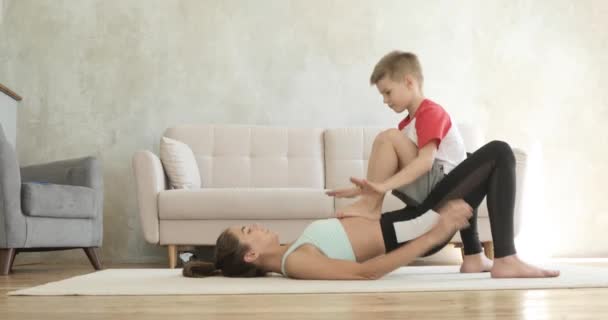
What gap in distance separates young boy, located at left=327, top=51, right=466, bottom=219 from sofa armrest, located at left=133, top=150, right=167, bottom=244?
159 cm

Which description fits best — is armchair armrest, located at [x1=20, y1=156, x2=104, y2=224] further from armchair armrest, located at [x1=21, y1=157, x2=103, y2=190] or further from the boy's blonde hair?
the boy's blonde hair

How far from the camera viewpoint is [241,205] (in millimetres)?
3576

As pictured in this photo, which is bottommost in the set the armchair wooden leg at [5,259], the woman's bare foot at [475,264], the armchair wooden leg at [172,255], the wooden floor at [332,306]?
the armchair wooden leg at [172,255]

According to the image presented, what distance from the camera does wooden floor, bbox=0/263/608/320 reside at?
1.35m


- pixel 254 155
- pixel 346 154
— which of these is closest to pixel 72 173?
pixel 254 155

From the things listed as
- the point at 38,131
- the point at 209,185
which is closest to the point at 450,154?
the point at 209,185

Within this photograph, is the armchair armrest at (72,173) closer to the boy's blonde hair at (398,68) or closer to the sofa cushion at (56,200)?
the sofa cushion at (56,200)

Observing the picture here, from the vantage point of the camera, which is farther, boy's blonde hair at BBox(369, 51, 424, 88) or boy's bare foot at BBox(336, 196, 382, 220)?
boy's blonde hair at BBox(369, 51, 424, 88)

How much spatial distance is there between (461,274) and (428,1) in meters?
2.78

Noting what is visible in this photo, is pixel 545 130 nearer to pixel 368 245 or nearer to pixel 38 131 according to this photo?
pixel 368 245

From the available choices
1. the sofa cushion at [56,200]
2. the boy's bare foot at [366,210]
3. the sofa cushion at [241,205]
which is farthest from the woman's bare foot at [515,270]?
the sofa cushion at [56,200]

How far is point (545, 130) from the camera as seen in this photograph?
4.74m

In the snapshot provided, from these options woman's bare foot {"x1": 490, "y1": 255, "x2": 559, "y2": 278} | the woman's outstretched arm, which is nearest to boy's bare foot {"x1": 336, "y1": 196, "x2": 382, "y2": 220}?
the woman's outstretched arm

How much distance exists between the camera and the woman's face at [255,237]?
2.16 m
